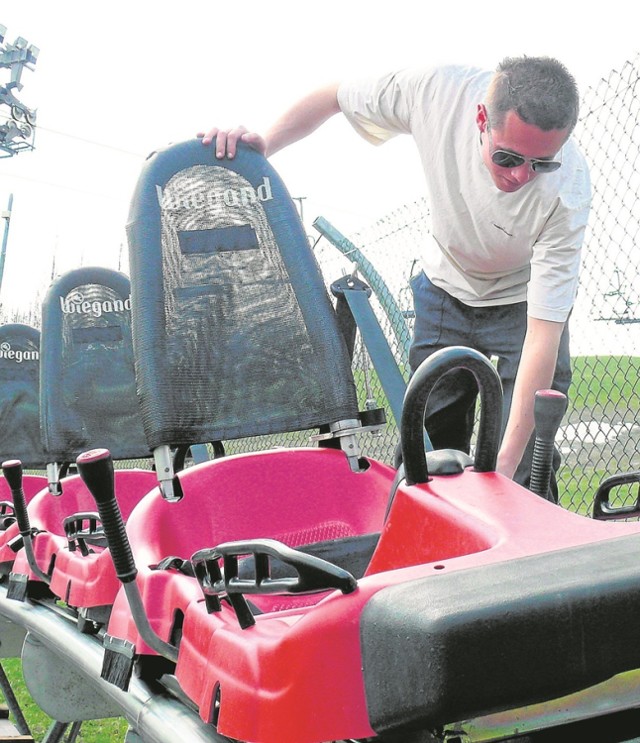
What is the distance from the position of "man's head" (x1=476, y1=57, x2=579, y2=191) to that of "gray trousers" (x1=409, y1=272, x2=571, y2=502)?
0.65 m

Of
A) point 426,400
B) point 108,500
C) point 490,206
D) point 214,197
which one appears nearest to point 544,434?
point 426,400

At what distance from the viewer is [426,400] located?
1316 millimetres

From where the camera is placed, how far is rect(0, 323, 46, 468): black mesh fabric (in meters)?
4.61

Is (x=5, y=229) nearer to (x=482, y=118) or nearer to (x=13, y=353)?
(x=13, y=353)

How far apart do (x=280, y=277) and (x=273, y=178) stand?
26 cm

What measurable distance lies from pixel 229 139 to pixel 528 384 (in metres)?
0.96

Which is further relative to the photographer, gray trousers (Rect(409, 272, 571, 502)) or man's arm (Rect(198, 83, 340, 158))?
gray trousers (Rect(409, 272, 571, 502))

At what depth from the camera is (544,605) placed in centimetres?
91

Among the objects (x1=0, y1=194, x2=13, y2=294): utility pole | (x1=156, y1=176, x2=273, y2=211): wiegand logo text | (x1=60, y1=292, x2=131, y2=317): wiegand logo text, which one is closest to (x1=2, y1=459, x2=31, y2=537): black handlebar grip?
(x1=156, y1=176, x2=273, y2=211): wiegand logo text

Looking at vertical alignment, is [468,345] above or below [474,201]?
below

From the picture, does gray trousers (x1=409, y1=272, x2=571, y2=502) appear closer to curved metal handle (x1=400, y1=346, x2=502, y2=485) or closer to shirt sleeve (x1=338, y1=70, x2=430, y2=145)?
shirt sleeve (x1=338, y1=70, x2=430, y2=145)

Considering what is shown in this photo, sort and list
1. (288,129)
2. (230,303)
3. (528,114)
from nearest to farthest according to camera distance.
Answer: (528,114) < (230,303) < (288,129)

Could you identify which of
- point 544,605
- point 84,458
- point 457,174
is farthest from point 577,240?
point 544,605

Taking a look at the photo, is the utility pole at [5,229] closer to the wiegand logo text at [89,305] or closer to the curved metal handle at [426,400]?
the wiegand logo text at [89,305]
